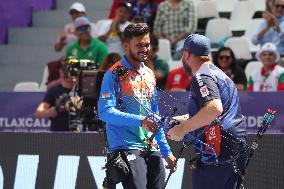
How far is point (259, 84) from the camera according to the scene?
1166 cm

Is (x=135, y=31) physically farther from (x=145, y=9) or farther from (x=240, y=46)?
(x=145, y=9)

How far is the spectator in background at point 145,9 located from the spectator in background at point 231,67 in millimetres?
2860

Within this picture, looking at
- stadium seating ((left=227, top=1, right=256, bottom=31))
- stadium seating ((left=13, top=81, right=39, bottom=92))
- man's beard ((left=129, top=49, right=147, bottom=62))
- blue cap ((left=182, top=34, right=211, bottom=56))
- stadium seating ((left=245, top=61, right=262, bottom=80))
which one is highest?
blue cap ((left=182, top=34, right=211, bottom=56))

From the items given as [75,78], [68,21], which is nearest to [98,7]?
[68,21]

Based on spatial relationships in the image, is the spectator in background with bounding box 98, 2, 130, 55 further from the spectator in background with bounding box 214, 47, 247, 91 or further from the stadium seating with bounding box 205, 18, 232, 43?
the spectator in background with bounding box 214, 47, 247, 91

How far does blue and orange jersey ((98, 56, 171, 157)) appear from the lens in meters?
7.25

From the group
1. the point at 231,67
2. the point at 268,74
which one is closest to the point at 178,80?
the point at 231,67

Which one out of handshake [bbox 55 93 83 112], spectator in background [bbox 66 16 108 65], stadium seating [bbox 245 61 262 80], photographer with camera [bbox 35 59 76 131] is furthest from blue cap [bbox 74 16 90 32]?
stadium seating [bbox 245 61 262 80]

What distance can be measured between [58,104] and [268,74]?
8.89 feet

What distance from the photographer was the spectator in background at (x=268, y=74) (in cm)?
1153

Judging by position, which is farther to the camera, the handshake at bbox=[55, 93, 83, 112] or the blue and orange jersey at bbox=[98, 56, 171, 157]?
the handshake at bbox=[55, 93, 83, 112]

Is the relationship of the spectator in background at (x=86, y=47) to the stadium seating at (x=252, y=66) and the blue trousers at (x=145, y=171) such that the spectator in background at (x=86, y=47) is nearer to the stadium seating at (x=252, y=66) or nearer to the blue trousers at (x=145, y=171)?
the stadium seating at (x=252, y=66)

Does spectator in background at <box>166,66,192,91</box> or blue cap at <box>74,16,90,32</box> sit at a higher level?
blue cap at <box>74,16,90,32</box>

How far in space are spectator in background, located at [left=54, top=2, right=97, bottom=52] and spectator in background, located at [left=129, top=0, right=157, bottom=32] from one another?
0.83 meters
